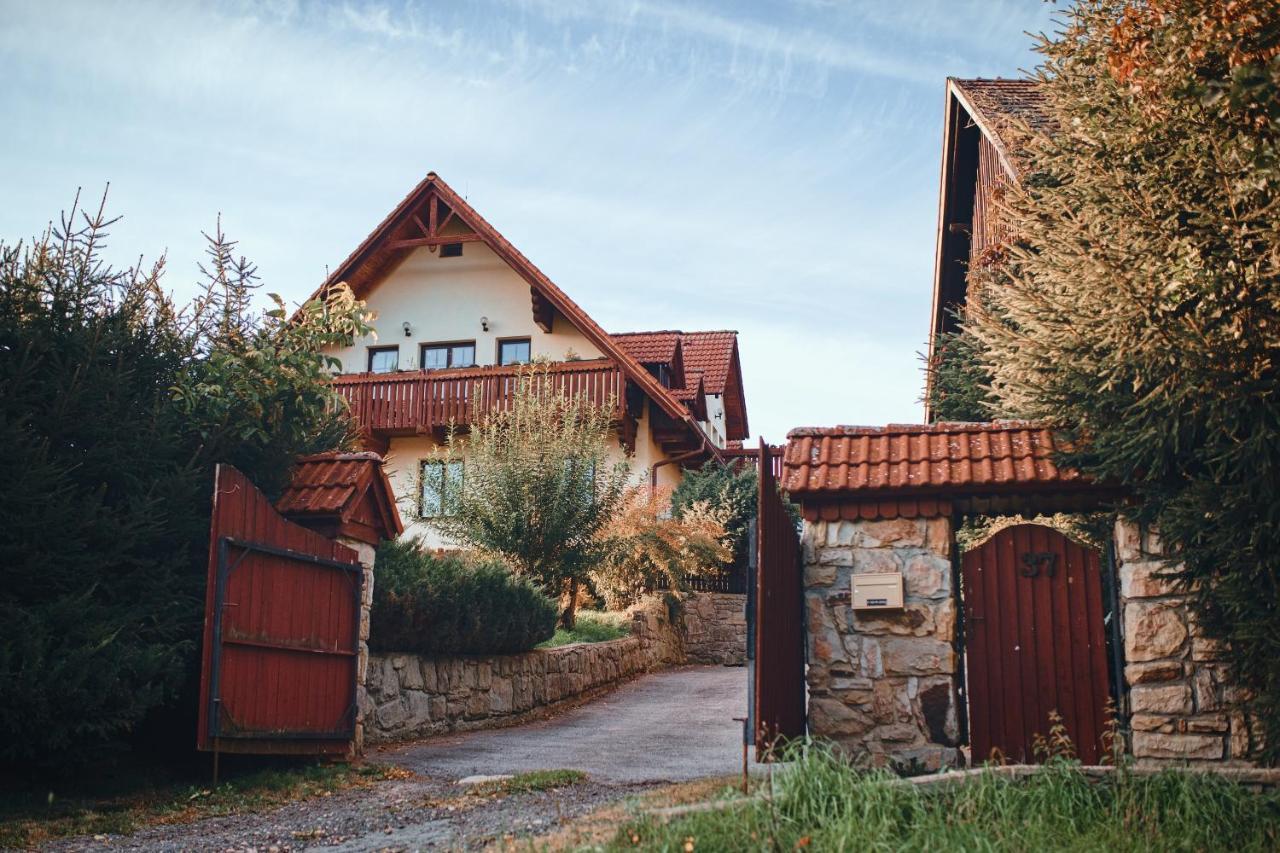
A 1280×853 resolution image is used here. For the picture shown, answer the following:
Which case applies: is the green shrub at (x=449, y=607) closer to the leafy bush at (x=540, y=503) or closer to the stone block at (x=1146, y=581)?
the leafy bush at (x=540, y=503)

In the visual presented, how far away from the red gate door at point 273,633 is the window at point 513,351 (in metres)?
14.3

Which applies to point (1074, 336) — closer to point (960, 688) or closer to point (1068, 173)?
point (1068, 173)

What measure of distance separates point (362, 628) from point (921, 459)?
493 cm

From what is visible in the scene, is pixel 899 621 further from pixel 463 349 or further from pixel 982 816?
pixel 463 349

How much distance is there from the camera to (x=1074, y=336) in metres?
8.11

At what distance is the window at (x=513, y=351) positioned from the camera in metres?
24.1

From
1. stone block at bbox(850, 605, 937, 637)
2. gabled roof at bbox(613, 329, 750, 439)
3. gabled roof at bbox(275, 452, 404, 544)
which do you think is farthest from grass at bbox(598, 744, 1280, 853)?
gabled roof at bbox(613, 329, 750, 439)

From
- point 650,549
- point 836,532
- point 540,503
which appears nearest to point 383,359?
point 650,549

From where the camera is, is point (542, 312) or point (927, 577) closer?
point (927, 577)

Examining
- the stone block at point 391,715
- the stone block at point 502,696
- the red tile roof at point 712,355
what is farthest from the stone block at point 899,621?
the red tile roof at point 712,355

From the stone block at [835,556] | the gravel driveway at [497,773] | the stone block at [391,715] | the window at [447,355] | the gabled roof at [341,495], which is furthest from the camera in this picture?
the window at [447,355]

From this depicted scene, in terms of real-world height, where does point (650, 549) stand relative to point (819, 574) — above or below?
above

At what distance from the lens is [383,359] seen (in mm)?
25047

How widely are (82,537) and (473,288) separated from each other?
1691cm
